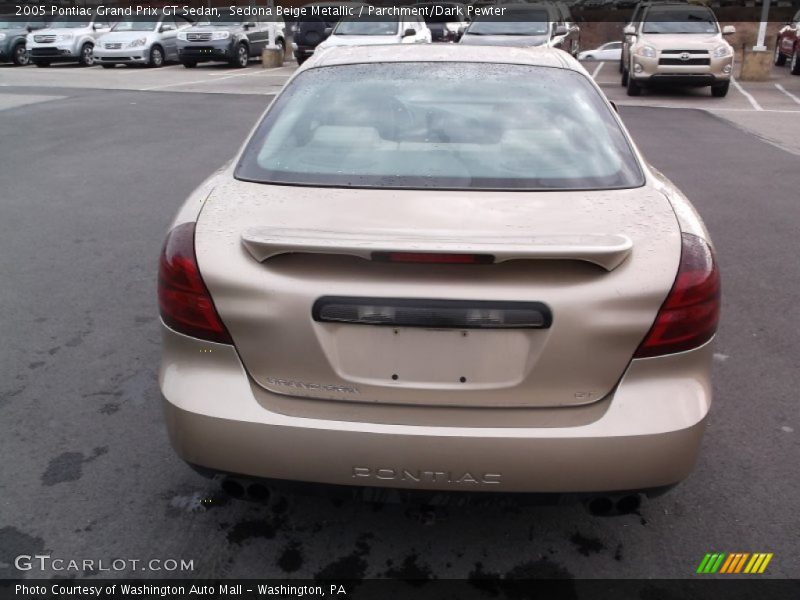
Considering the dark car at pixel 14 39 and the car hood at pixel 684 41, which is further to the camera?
the dark car at pixel 14 39

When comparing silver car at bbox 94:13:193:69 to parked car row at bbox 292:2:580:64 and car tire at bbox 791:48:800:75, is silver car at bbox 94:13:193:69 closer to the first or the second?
parked car row at bbox 292:2:580:64

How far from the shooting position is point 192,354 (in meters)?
2.47

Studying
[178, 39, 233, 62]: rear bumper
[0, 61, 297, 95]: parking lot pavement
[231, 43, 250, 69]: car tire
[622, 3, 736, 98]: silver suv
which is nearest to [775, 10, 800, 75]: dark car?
[622, 3, 736, 98]: silver suv

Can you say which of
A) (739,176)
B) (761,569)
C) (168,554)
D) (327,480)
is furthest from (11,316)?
(739,176)

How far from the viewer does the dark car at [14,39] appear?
2419cm

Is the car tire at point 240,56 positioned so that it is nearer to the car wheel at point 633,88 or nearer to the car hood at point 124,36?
the car hood at point 124,36

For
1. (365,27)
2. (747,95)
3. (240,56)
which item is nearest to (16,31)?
(240,56)

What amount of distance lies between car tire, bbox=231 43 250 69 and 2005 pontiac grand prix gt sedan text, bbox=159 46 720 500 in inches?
868

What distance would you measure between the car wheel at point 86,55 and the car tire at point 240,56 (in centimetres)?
474

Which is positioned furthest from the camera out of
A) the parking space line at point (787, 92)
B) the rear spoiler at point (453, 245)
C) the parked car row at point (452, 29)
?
the parked car row at point (452, 29)

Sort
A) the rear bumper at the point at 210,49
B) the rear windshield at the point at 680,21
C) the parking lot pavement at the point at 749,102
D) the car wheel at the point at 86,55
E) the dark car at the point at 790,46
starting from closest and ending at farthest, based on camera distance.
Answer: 1. the parking lot pavement at the point at 749,102
2. the rear windshield at the point at 680,21
3. the dark car at the point at 790,46
4. the rear bumper at the point at 210,49
5. the car wheel at the point at 86,55

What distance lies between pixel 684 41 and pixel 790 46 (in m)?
7.64

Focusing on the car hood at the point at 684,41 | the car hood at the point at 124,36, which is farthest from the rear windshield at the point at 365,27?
the car hood at the point at 124,36

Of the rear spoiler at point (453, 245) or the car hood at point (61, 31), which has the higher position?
the rear spoiler at point (453, 245)
